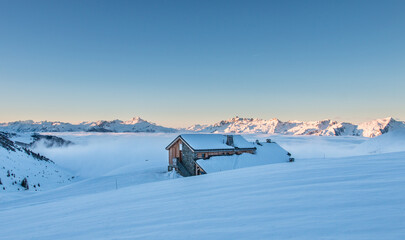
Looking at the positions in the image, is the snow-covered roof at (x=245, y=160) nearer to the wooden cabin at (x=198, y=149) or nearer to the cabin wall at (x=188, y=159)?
the wooden cabin at (x=198, y=149)

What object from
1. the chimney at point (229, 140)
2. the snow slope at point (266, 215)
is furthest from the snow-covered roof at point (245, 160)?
the snow slope at point (266, 215)

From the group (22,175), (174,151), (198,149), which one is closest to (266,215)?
(198,149)

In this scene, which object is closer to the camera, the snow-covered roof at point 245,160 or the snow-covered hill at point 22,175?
the snow-covered hill at point 22,175

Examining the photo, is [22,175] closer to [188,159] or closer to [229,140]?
[188,159]

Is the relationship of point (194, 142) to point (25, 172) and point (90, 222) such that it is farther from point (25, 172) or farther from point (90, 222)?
point (90, 222)

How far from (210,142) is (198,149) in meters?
2.71

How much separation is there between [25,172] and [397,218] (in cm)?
3073

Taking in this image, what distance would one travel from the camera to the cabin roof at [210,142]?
2474 centimetres

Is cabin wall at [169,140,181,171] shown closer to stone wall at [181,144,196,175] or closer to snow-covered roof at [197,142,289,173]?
stone wall at [181,144,196,175]

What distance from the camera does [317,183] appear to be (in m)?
4.01

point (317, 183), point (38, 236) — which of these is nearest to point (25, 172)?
point (38, 236)

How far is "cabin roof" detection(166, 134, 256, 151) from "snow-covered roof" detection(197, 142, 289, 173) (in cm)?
147

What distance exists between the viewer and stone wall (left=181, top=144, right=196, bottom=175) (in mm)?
24656

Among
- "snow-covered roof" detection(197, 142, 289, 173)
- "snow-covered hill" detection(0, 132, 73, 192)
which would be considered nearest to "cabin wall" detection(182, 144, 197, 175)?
"snow-covered roof" detection(197, 142, 289, 173)
